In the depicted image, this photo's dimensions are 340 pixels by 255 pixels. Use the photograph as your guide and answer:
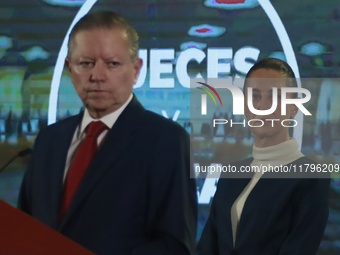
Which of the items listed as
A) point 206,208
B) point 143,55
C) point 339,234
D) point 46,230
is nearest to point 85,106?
point 143,55

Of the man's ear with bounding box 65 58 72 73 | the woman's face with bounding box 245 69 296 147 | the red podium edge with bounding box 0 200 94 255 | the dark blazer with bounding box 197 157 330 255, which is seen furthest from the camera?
the man's ear with bounding box 65 58 72 73

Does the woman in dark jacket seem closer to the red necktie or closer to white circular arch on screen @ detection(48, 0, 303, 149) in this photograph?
white circular arch on screen @ detection(48, 0, 303, 149)

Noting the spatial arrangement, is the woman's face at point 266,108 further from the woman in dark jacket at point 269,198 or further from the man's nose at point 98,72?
the man's nose at point 98,72

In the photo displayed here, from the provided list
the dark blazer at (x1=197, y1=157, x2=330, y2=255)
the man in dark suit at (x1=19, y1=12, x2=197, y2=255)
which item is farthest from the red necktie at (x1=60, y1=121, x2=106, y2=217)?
the dark blazer at (x1=197, y1=157, x2=330, y2=255)

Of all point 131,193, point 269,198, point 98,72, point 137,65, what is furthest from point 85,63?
point 269,198

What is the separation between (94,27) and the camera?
185 cm

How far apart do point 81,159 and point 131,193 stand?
0.20 m

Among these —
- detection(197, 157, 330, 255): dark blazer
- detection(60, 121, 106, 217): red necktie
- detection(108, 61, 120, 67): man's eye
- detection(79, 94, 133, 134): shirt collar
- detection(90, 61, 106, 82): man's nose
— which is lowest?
detection(197, 157, 330, 255): dark blazer

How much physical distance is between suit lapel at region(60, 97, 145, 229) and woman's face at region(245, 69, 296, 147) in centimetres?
34

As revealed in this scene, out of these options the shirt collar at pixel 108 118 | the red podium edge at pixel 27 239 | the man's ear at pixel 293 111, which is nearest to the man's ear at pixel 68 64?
the shirt collar at pixel 108 118

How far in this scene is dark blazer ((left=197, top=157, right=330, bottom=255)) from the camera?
1.63m

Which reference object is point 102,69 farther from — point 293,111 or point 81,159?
point 293,111

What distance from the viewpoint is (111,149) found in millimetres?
1779

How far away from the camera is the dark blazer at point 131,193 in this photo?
1.71 metres
